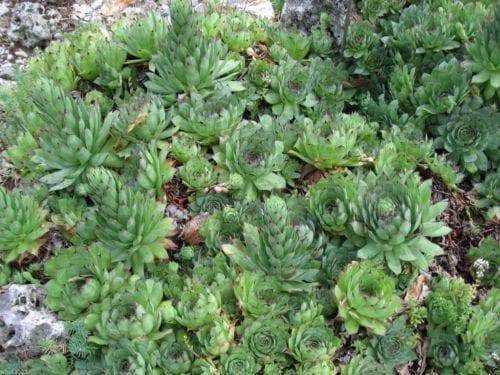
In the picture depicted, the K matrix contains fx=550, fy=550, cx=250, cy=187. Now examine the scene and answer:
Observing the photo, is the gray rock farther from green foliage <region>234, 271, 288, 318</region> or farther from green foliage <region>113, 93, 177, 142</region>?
green foliage <region>234, 271, 288, 318</region>

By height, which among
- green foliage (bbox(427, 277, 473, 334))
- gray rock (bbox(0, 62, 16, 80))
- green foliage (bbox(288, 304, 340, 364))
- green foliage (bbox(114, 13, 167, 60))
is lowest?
green foliage (bbox(427, 277, 473, 334))

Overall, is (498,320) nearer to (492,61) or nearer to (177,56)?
(492,61)

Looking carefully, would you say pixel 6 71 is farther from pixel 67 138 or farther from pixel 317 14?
pixel 317 14

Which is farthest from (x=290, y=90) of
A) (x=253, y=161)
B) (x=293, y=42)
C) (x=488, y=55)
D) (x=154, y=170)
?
(x=488, y=55)

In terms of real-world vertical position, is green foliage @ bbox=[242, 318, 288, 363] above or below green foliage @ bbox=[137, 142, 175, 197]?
below

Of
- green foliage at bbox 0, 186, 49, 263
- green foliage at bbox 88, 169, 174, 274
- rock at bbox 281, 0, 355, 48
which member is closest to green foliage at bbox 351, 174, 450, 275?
green foliage at bbox 88, 169, 174, 274

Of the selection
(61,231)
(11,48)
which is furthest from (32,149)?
(11,48)

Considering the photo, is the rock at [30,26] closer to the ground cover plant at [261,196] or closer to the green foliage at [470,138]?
the ground cover plant at [261,196]
